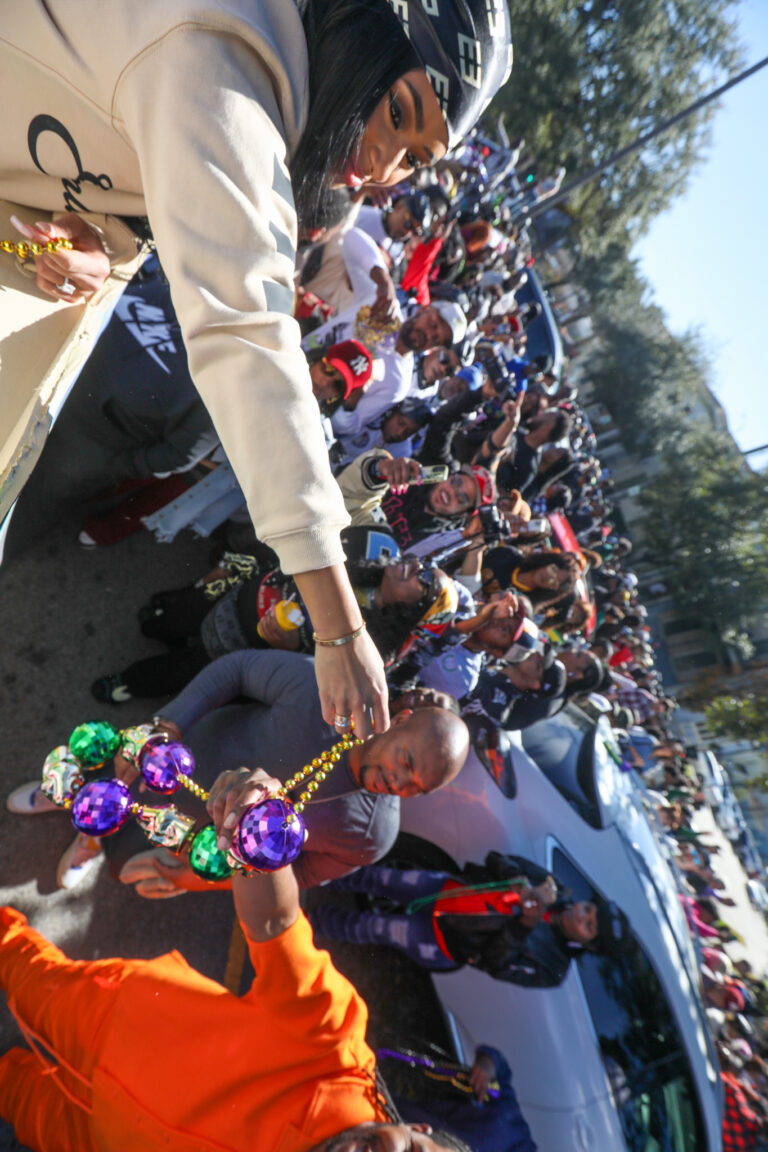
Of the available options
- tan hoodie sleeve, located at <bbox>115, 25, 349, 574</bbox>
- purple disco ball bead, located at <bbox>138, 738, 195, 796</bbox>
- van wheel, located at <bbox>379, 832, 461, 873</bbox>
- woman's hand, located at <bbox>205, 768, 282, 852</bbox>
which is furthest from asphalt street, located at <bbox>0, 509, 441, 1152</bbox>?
tan hoodie sleeve, located at <bbox>115, 25, 349, 574</bbox>

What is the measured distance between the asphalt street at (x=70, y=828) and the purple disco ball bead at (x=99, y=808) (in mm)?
1087

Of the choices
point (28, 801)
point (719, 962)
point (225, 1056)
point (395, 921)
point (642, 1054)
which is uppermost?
point (28, 801)

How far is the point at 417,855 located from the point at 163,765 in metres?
1.72

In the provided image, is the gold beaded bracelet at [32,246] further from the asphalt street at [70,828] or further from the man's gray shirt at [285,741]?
the asphalt street at [70,828]

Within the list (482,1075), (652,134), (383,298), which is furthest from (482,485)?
(652,134)

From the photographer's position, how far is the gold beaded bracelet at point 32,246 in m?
1.24

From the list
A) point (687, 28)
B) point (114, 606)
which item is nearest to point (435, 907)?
point (114, 606)

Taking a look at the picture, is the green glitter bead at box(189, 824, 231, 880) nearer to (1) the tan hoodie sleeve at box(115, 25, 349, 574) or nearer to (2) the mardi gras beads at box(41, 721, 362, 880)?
(2) the mardi gras beads at box(41, 721, 362, 880)

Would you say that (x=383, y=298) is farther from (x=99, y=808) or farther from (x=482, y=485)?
(x=99, y=808)

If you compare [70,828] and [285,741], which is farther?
[70,828]

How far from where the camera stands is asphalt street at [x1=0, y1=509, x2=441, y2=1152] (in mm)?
2535

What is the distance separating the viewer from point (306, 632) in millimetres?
2453

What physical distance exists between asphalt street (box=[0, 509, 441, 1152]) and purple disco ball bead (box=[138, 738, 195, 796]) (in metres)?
1.22

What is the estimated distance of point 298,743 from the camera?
195 cm
